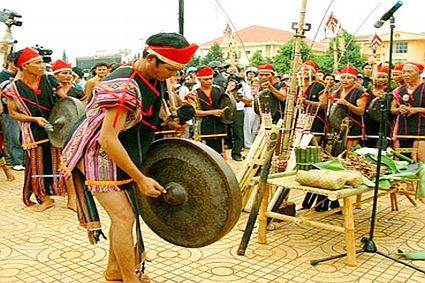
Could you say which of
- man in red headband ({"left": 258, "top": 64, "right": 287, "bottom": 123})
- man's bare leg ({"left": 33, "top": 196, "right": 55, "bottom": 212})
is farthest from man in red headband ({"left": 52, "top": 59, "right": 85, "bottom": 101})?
man in red headband ({"left": 258, "top": 64, "right": 287, "bottom": 123})

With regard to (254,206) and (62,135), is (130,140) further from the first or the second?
(62,135)

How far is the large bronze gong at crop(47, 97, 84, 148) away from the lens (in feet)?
16.9

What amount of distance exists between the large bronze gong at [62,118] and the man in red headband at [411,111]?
408 cm

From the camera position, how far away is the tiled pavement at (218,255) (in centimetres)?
364

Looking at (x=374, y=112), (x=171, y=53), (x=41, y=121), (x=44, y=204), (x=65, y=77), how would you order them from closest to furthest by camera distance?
(x=171, y=53) < (x=41, y=121) < (x=44, y=204) < (x=65, y=77) < (x=374, y=112)

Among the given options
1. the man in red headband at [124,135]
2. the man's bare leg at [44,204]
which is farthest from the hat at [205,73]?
the man in red headband at [124,135]

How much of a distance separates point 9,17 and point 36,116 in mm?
3101

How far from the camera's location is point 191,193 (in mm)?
2926

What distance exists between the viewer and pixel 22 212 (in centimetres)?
543

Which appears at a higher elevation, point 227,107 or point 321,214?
point 227,107

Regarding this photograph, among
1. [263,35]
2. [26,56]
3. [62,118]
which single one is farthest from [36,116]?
[263,35]

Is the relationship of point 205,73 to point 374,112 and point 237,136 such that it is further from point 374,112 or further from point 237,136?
point 237,136

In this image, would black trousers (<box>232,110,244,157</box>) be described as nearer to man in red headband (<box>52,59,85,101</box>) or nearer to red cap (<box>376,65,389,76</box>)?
red cap (<box>376,65,389,76</box>)

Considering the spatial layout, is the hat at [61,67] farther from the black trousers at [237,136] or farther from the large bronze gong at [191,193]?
the black trousers at [237,136]
